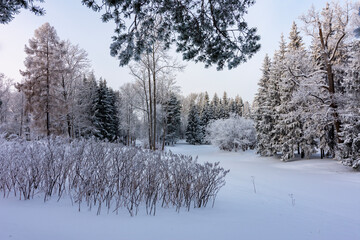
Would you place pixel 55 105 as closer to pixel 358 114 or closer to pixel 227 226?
pixel 227 226

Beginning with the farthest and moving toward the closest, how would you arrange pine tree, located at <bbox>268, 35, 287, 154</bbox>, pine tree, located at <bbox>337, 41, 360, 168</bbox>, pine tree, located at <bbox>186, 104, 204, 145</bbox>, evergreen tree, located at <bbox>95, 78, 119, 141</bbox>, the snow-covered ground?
pine tree, located at <bbox>186, 104, 204, 145</bbox> → evergreen tree, located at <bbox>95, 78, 119, 141</bbox> → pine tree, located at <bbox>268, 35, 287, 154</bbox> → pine tree, located at <bbox>337, 41, 360, 168</bbox> → the snow-covered ground

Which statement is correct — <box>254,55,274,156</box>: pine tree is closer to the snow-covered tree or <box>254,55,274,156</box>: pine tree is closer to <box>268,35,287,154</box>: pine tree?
<box>268,35,287,154</box>: pine tree

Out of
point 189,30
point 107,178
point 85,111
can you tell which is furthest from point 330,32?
point 85,111

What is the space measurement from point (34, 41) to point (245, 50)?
17.9 metres

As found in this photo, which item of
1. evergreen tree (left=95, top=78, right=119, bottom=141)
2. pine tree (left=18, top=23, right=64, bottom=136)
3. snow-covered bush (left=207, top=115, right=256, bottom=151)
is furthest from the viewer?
snow-covered bush (left=207, top=115, right=256, bottom=151)

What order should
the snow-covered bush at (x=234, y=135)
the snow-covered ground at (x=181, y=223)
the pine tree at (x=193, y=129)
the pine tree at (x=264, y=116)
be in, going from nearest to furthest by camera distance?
the snow-covered ground at (x=181, y=223) → the pine tree at (x=264, y=116) → the snow-covered bush at (x=234, y=135) → the pine tree at (x=193, y=129)

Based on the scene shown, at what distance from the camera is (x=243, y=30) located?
377cm

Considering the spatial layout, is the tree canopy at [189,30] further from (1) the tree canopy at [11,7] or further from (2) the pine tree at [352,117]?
(2) the pine tree at [352,117]

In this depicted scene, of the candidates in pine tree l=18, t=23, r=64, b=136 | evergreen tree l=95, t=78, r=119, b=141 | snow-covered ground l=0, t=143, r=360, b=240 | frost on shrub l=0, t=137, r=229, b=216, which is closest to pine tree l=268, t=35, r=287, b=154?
snow-covered ground l=0, t=143, r=360, b=240

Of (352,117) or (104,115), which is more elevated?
(104,115)

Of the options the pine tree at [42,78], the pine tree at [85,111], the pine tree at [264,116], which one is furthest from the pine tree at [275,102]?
the pine tree at [42,78]

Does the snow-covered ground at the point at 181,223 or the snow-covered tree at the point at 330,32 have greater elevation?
the snow-covered tree at the point at 330,32

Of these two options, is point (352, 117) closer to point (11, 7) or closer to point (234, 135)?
point (11, 7)

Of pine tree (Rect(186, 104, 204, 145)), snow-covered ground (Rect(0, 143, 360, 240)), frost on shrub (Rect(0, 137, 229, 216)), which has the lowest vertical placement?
snow-covered ground (Rect(0, 143, 360, 240))
